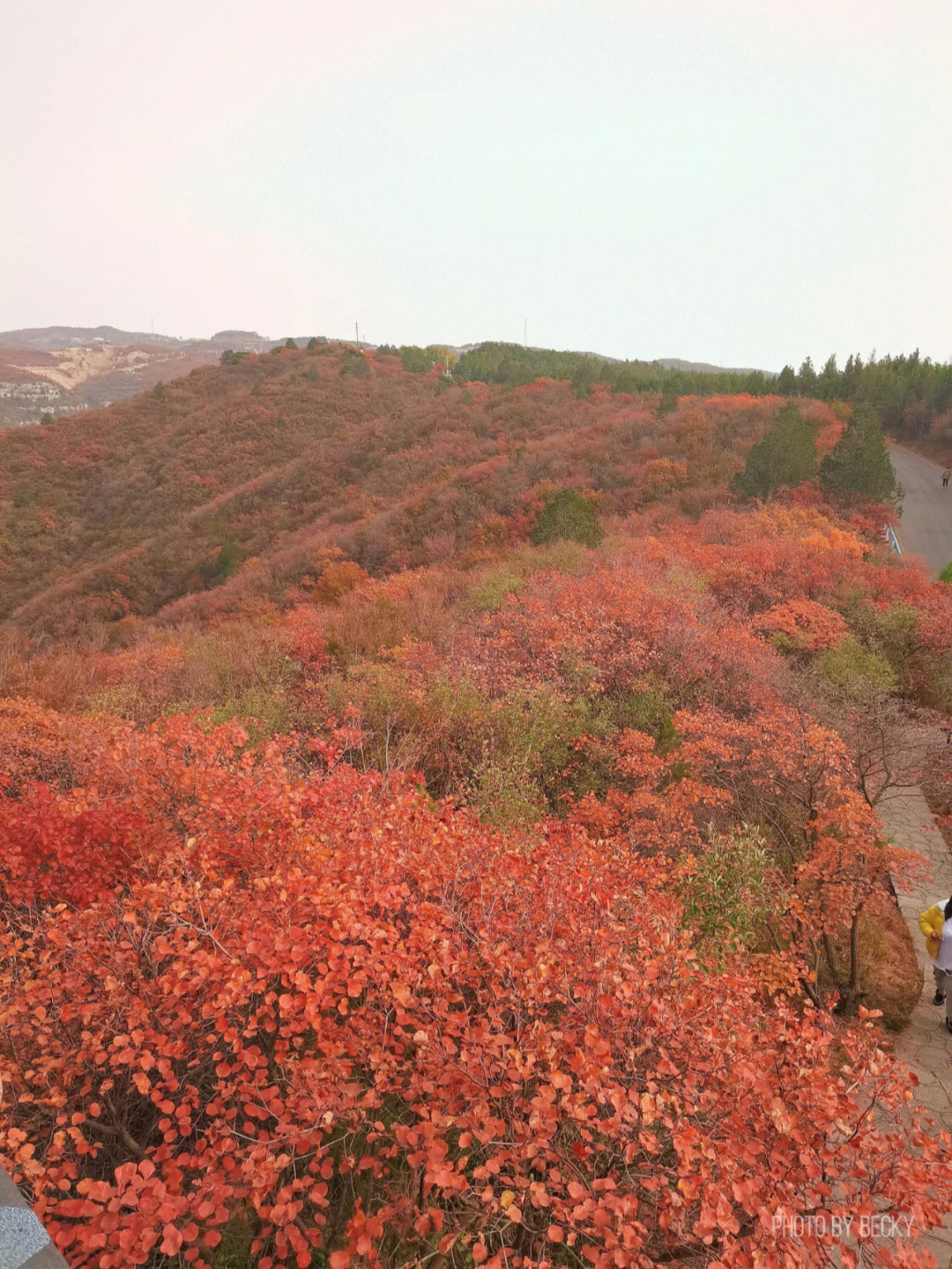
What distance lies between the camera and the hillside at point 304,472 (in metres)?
38.5

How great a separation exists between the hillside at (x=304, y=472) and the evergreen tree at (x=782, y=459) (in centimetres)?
283

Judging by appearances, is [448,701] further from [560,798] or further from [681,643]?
[681,643]

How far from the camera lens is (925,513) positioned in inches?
1610

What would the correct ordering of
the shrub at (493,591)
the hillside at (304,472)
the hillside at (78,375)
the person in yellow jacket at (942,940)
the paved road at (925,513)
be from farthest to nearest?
the hillside at (78,375)
the hillside at (304,472)
the paved road at (925,513)
the shrub at (493,591)
the person in yellow jacket at (942,940)

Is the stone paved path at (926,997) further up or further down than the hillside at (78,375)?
further down

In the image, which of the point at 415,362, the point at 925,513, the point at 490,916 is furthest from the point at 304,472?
the point at 490,916

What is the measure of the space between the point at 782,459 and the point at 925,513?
57.5 ft

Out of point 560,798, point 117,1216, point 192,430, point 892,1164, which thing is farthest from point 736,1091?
point 192,430

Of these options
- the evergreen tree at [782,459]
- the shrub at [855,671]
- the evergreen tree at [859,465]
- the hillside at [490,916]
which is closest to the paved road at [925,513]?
the evergreen tree at [859,465]

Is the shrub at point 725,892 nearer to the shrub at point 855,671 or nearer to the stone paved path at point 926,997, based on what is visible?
the stone paved path at point 926,997

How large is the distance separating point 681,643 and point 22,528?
55.5 m

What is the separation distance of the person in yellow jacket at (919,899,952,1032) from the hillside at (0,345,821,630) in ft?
88.9

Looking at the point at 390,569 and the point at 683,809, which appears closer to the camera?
the point at 683,809

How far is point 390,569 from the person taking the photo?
34.6 m
